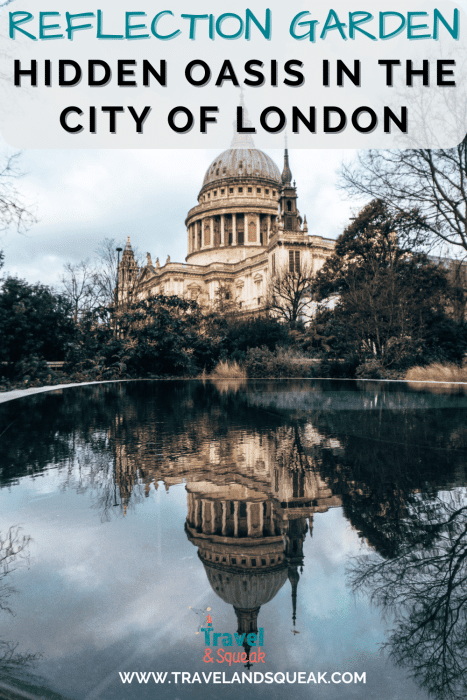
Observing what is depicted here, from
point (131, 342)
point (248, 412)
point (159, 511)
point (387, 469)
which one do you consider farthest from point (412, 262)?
point (159, 511)

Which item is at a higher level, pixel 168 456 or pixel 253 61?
pixel 253 61

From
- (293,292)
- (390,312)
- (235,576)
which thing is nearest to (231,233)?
(293,292)

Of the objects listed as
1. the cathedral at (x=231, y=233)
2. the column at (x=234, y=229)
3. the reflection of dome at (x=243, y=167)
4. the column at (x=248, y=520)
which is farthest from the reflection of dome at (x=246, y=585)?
the reflection of dome at (x=243, y=167)

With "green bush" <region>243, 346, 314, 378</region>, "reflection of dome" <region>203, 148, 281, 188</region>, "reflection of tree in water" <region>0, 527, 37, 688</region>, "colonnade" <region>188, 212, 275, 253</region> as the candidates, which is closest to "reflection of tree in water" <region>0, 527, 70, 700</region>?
"reflection of tree in water" <region>0, 527, 37, 688</region>

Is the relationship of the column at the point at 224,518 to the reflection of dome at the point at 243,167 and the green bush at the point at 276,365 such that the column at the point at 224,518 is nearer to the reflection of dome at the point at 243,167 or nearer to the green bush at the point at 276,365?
the green bush at the point at 276,365

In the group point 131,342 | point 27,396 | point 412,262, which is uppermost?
point 412,262

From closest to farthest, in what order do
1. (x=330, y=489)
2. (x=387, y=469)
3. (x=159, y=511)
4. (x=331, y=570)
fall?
1. (x=331, y=570)
2. (x=159, y=511)
3. (x=330, y=489)
4. (x=387, y=469)

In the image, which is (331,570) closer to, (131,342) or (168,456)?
(168,456)
